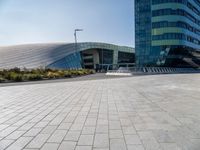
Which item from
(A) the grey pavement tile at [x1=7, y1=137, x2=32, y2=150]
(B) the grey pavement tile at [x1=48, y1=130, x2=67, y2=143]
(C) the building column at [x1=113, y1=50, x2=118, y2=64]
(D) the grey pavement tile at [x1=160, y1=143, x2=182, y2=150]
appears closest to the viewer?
(D) the grey pavement tile at [x1=160, y1=143, x2=182, y2=150]

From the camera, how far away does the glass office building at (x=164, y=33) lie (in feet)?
174

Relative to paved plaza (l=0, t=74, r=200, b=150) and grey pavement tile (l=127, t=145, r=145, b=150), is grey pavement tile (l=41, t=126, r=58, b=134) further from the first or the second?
grey pavement tile (l=127, t=145, r=145, b=150)

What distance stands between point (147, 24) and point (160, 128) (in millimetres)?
56314

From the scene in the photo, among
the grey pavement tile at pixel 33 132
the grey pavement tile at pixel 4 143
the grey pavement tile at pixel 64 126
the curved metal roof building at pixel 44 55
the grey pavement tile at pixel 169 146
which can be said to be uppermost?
the curved metal roof building at pixel 44 55

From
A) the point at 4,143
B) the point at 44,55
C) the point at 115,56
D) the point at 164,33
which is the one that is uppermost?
the point at 164,33

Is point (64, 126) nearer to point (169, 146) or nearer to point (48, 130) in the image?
point (48, 130)

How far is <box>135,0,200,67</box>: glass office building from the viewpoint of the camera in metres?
53.0

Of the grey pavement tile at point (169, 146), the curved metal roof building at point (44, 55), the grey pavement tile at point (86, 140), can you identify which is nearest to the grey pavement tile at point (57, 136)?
the grey pavement tile at point (86, 140)

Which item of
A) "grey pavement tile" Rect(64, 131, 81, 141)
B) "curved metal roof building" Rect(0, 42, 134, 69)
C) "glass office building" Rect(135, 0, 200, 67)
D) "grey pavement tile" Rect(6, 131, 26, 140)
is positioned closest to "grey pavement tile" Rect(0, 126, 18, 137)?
"grey pavement tile" Rect(6, 131, 26, 140)

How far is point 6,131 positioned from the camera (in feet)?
15.6

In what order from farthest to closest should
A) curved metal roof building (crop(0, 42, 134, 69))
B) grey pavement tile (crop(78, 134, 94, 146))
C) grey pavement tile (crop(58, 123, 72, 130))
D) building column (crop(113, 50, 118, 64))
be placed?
building column (crop(113, 50, 118, 64)) < curved metal roof building (crop(0, 42, 134, 69)) < grey pavement tile (crop(58, 123, 72, 130)) < grey pavement tile (crop(78, 134, 94, 146))

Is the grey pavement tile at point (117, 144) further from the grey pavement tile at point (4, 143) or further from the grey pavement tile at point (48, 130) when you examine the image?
the grey pavement tile at point (4, 143)

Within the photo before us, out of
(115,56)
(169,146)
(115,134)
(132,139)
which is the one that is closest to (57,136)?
(115,134)

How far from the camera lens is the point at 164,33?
5309 centimetres
